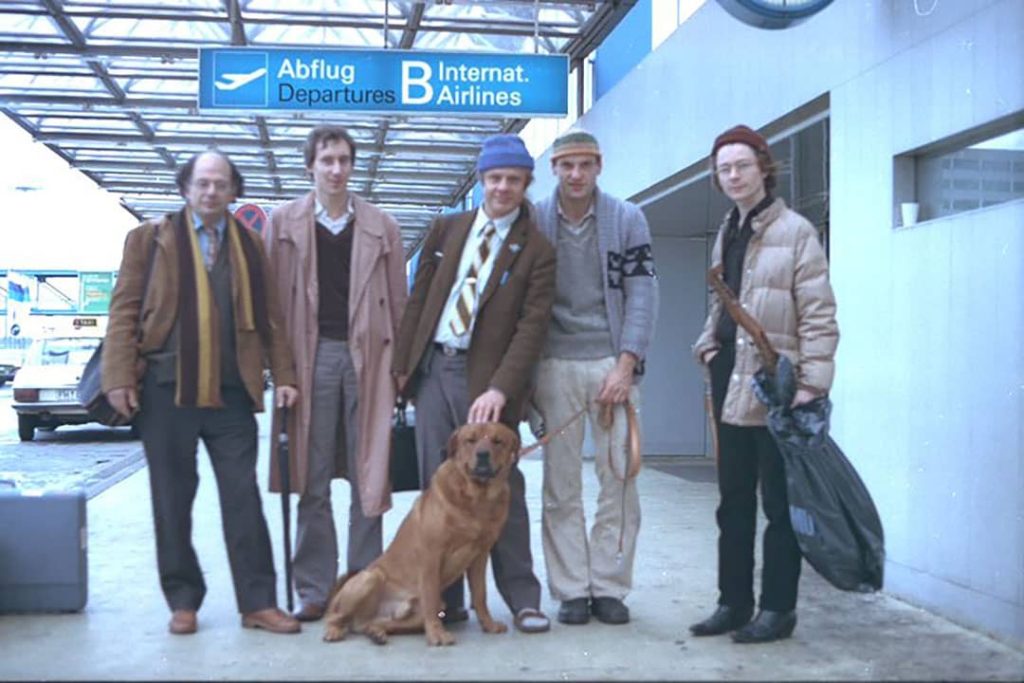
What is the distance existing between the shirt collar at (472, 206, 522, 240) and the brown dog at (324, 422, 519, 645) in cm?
84

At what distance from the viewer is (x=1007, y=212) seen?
4.97 m

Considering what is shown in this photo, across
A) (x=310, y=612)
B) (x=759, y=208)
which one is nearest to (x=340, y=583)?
(x=310, y=612)

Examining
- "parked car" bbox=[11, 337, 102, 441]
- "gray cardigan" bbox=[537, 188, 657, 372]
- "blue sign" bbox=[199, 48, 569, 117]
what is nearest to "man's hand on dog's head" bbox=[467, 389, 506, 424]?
"gray cardigan" bbox=[537, 188, 657, 372]

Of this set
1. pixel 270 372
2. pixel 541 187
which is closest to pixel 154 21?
pixel 541 187

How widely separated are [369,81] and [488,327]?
→ 473cm

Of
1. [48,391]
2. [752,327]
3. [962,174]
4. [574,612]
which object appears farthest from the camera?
[48,391]

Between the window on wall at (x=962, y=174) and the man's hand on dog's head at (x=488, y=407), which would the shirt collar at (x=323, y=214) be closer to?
the man's hand on dog's head at (x=488, y=407)

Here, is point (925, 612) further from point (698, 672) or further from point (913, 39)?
point (913, 39)

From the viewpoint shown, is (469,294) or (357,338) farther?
(357,338)

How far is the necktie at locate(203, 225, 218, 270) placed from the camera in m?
5.06

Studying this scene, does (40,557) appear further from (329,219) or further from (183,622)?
(329,219)

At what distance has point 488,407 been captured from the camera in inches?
191

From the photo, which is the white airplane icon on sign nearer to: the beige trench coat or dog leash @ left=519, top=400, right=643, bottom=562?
the beige trench coat

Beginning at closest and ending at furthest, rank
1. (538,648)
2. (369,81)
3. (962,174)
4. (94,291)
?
(538,648)
(962,174)
(369,81)
(94,291)
